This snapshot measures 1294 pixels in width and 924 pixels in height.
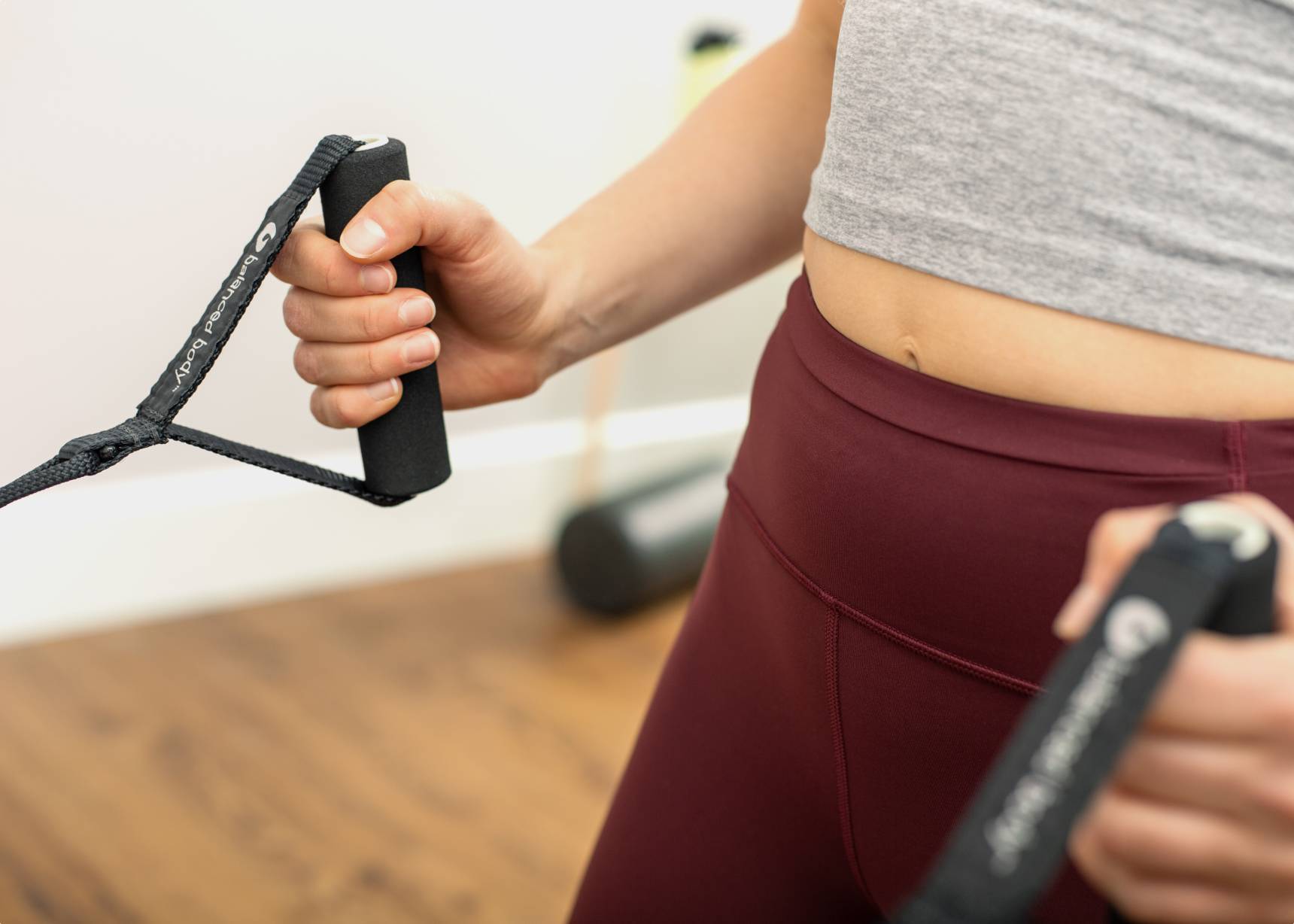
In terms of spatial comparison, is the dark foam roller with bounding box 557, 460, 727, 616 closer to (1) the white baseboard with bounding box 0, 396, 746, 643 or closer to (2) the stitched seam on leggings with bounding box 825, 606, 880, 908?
(1) the white baseboard with bounding box 0, 396, 746, 643

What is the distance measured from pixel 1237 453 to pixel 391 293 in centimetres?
46

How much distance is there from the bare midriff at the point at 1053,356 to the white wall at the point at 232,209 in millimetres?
1572

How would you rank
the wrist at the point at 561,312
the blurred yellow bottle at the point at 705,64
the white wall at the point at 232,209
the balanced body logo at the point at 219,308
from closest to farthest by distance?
the balanced body logo at the point at 219,308 < the wrist at the point at 561,312 < the white wall at the point at 232,209 < the blurred yellow bottle at the point at 705,64

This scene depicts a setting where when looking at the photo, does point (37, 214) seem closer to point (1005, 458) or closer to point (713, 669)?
point (713, 669)

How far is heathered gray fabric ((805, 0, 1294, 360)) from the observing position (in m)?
0.58

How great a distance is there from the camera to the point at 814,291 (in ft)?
2.48

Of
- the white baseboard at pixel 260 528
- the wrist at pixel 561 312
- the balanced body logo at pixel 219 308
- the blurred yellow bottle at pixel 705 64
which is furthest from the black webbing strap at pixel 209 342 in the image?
the blurred yellow bottle at pixel 705 64

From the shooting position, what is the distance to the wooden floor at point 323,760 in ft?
5.62

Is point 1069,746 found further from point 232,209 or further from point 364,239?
point 232,209

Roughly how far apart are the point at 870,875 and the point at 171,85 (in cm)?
168

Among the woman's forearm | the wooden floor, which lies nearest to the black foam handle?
the woman's forearm

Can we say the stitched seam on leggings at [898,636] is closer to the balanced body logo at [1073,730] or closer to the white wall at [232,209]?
the balanced body logo at [1073,730]

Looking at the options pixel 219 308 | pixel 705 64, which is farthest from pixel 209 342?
pixel 705 64

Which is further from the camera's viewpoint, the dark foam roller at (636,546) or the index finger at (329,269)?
the dark foam roller at (636,546)
